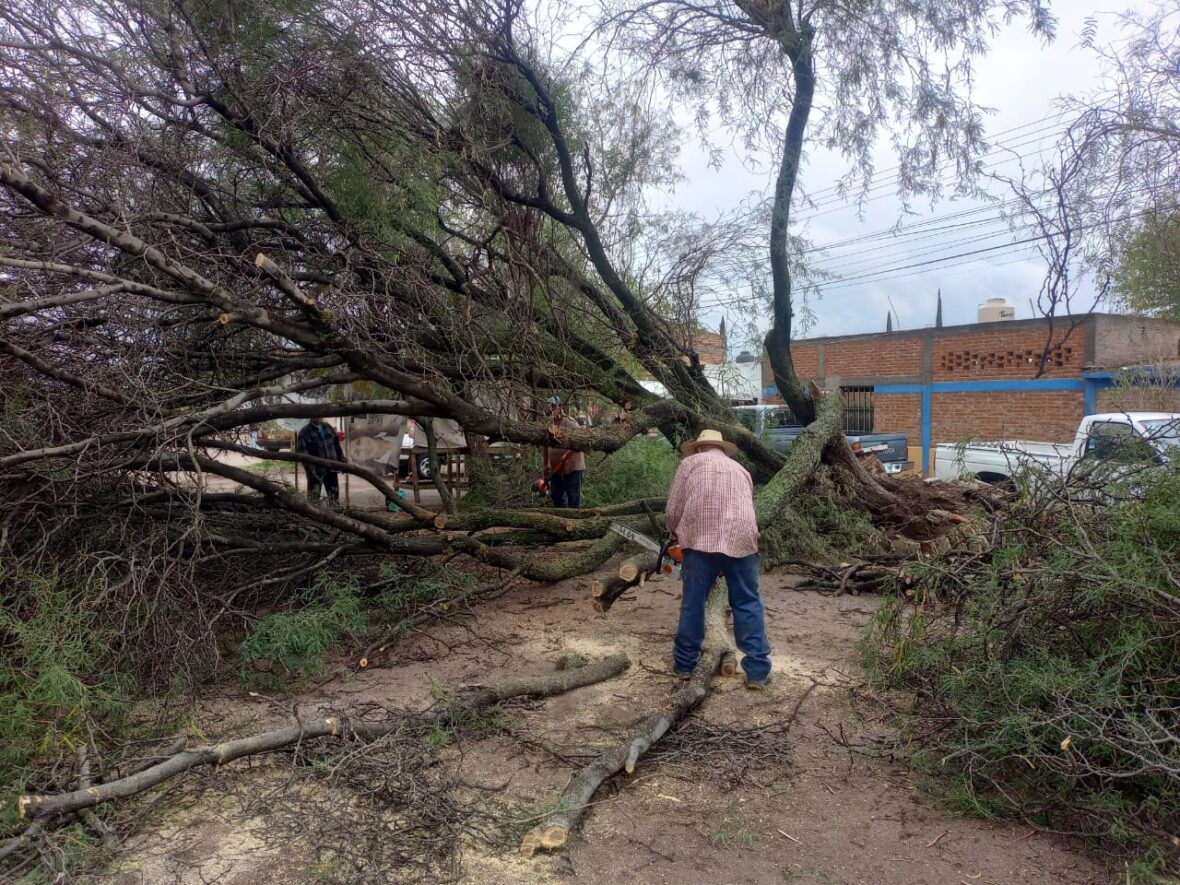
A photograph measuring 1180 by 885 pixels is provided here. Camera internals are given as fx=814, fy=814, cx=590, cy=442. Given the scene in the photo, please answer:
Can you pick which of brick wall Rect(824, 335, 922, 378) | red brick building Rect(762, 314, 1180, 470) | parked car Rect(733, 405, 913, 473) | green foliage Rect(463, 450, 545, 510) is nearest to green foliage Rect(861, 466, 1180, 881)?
parked car Rect(733, 405, 913, 473)

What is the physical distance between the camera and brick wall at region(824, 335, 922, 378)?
21.1 metres

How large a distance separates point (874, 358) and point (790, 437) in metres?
12.9

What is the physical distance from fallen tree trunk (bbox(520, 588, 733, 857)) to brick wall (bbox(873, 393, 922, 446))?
54.7 ft

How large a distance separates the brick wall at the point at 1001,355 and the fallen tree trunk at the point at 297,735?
15554mm

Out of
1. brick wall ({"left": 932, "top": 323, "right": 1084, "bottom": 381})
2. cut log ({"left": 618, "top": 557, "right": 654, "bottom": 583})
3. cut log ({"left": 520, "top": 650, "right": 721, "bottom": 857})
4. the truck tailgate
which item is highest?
brick wall ({"left": 932, "top": 323, "right": 1084, "bottom": 381})

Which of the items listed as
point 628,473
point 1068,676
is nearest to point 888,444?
point 628,473

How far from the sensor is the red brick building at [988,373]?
1652 centimetres

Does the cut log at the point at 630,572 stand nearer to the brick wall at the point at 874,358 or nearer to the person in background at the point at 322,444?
the person in background at the point at 322,444

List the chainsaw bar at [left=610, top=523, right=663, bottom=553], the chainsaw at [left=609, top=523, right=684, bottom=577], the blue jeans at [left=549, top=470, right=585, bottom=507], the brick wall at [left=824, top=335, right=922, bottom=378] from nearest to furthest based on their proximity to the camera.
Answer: the chainsaw at [left=609, top=523, right=684, bottom=577]
the chainsaw bar at [left=610, top=523, right=663, bottom=553]
the blue jeans at [left=549, top=470, right=585, bottom=507]
the brick wall at [left=824, top=335, right=922, bottom=378]

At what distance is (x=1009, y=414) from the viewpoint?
18.3 m

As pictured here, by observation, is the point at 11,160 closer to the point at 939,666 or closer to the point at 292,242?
the point at 292,242

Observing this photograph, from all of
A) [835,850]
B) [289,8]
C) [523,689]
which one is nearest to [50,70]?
[289,8]

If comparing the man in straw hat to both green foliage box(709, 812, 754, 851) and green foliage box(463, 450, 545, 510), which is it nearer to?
green foliage box(709, 812, 754, 851)

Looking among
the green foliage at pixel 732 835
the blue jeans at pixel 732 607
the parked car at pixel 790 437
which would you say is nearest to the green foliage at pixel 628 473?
the parked car at pixel 790 437
